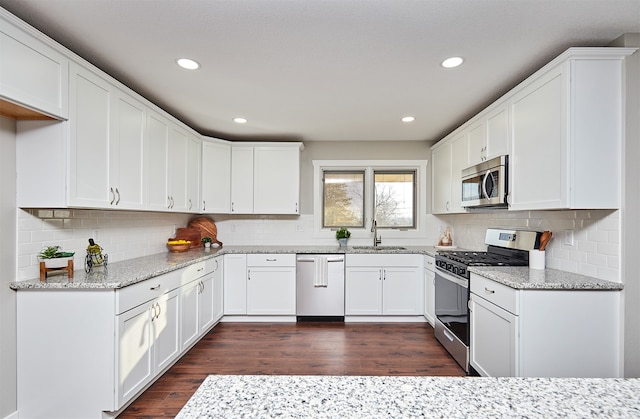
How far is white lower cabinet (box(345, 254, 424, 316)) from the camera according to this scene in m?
3.99

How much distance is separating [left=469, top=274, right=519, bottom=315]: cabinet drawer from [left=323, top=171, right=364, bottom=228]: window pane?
2.26 m

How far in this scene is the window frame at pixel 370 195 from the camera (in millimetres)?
4609

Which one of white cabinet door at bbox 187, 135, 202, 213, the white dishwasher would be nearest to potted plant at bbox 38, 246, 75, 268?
white cabinet door at bbox 187, 135, 202, 213

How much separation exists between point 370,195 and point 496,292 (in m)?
2.57

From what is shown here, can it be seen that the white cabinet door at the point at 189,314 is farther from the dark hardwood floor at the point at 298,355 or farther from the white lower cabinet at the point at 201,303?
the dark hardwood floor at the point at 298,355

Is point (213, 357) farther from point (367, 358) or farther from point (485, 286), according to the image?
point (485, 286)

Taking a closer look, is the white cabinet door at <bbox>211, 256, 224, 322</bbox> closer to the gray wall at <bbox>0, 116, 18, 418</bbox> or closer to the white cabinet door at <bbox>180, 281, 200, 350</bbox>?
the white cabinet door at <bbox>180, 281, 200, 350</bbox>

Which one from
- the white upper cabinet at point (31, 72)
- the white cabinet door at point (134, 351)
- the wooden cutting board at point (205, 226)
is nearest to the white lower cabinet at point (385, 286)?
the wooden cutting board at point (205, 226)

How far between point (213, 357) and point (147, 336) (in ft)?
2.92

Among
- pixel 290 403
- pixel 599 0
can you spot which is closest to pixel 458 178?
pixel 599 0

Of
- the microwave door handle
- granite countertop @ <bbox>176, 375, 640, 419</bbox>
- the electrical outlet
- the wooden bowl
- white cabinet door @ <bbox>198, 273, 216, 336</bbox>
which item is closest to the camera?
granite countertop @ <bbox>176, 375, 640, 419</bbox>

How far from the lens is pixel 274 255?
401 cm

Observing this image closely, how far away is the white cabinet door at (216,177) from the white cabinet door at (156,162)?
0.88 m

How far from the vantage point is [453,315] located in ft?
9.75
